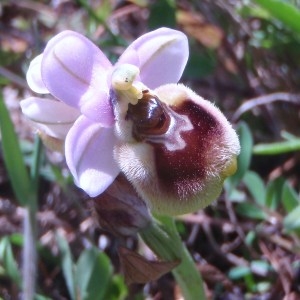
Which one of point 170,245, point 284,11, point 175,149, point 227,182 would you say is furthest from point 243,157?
point 175,149

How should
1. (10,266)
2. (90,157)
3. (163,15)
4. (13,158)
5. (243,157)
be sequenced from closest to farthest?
(90,157) → (13,158) → (10,266) → (243,157) → (163,15)

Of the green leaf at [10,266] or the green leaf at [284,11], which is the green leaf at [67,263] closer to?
the green leaf at [10,266]

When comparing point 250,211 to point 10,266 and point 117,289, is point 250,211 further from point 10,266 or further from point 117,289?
point 10,266

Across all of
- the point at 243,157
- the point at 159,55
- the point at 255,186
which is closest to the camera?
the point at 159,55

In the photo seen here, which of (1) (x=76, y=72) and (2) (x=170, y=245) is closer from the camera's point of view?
(1) (x=76, y=72)

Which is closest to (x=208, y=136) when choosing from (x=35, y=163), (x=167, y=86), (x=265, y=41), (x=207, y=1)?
(x=167, y=86)

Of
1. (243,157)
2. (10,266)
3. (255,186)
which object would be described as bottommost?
(10,266)

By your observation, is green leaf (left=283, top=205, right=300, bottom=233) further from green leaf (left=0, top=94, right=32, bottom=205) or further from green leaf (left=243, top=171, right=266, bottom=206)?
green leaf (left=0, top=94, right=32, bottom=205)
